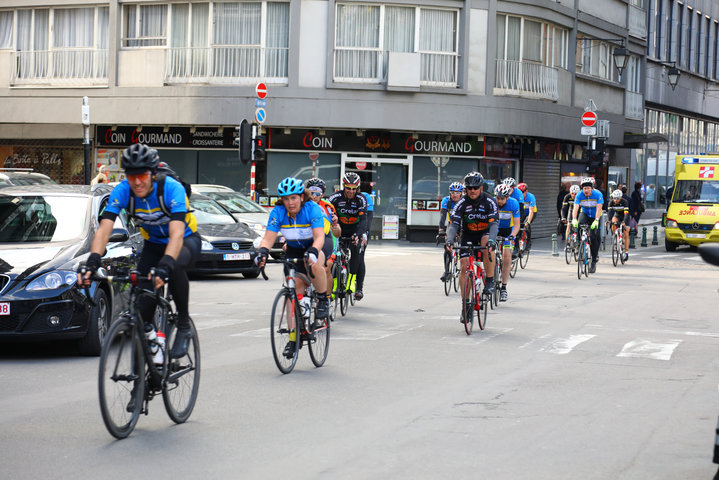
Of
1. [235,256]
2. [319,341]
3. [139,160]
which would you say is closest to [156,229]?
[139,160]

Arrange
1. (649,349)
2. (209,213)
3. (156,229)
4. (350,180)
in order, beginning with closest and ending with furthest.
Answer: (156,229)
(649,349)
(350,180)
(209,213)

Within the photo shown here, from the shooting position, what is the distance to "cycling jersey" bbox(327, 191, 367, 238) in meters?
14.3

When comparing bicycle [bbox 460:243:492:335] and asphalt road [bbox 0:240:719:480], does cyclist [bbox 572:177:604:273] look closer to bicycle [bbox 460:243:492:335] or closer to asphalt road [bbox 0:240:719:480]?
asphalt road [bbox 0:240:719:480]

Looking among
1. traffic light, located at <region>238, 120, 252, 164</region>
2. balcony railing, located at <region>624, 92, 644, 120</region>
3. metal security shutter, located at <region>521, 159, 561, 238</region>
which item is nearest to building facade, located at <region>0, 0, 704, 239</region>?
metal security shutter, located at <region>521, 159, 561, 238</region>

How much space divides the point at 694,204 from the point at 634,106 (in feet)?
47.5

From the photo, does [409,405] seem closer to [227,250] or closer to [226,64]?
[227,250]

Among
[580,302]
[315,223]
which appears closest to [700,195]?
[580,302]

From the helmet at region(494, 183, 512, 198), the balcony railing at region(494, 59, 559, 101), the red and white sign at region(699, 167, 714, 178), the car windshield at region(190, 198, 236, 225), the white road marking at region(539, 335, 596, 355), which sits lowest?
the white road marking at region(539, 335, 596, 355)

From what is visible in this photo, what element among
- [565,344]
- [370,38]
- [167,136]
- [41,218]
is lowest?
[565,344]

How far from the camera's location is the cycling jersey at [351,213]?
14.3 metres

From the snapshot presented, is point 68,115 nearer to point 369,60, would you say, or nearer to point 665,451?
point 369,60

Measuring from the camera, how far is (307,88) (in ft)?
107

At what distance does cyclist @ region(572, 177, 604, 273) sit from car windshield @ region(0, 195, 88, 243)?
1326 centimetres

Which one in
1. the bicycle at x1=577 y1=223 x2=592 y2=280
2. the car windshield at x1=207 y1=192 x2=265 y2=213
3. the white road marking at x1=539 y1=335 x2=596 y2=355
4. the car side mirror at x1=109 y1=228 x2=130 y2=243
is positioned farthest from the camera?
the car windshield at x1=207 y1=192 x2=265 y2=213
